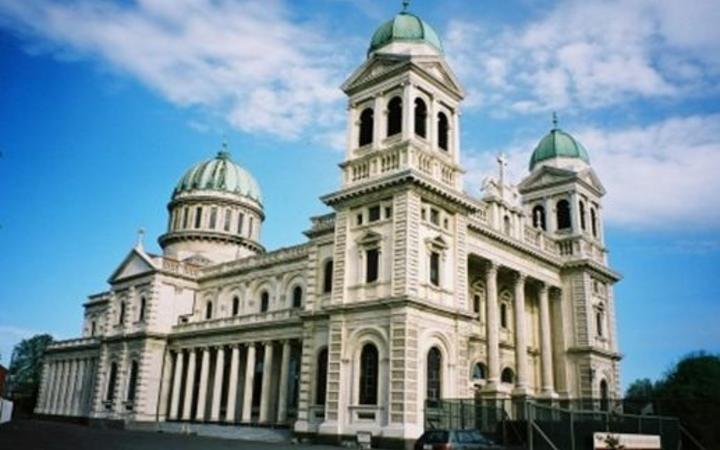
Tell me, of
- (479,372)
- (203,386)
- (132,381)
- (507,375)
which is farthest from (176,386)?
(507,375)

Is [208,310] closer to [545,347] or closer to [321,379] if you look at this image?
[321,379]

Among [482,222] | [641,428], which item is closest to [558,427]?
[641,428]

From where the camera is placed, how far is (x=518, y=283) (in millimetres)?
47094

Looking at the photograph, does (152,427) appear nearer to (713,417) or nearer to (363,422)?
(363,422)

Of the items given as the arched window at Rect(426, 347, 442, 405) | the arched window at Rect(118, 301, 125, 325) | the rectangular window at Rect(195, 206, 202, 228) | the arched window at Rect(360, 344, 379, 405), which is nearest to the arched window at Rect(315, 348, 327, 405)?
the arched window at Rect(360, 344, 379, 405)

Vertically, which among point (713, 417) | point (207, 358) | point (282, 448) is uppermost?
point (207, 358)

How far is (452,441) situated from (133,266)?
144ft

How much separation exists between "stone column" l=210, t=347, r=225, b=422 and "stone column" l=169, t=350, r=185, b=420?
4638 mm

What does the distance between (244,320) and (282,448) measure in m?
21.4

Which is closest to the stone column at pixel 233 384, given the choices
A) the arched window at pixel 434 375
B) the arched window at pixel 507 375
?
the arched window at pixel 507 375

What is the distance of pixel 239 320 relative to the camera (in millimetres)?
51719

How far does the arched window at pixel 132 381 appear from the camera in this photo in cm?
5616

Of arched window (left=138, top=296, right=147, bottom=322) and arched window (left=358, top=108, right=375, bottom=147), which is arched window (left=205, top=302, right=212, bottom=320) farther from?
arched window (left=358, top=108, right=375, bottom=147)

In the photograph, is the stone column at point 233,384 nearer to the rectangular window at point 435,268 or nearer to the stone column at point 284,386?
the stone column at point 284,386
